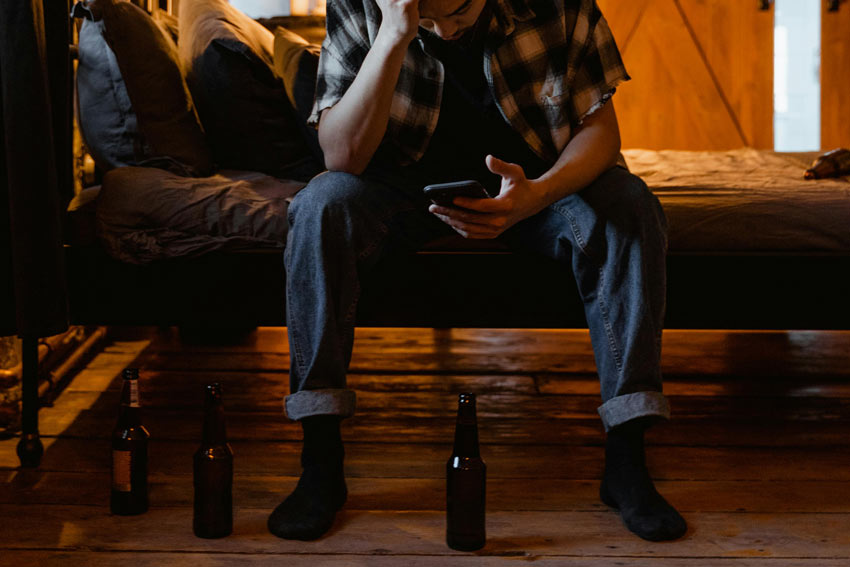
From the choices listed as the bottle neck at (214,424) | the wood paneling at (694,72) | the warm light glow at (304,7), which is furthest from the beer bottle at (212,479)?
the wood paneling at (694,72)

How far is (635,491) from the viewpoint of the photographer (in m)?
1.35

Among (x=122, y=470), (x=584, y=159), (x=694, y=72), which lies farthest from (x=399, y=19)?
(x=694, y=72)

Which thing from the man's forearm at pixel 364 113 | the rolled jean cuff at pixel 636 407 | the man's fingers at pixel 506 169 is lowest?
the rolled jean cuff at pixel 636 407

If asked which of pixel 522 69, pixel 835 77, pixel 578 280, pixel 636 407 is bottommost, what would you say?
pixel 636 407

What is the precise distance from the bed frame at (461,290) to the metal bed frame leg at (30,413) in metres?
0.14

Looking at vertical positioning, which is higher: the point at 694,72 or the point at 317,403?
the point at 694,72

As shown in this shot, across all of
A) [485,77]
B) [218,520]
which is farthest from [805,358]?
[218,520]

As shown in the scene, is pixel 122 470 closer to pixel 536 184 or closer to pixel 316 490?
pixel 316 490

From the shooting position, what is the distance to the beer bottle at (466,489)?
126 centimetres

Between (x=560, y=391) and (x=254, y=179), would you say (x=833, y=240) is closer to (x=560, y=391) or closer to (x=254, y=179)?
(x=560, y=391)

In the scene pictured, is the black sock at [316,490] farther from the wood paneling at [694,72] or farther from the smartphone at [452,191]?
the wood paneling at [694,72]

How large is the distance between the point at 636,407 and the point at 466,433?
283 mm

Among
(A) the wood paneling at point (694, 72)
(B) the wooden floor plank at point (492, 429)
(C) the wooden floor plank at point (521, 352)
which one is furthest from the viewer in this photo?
(A) the wood paneling at point (694, 72)

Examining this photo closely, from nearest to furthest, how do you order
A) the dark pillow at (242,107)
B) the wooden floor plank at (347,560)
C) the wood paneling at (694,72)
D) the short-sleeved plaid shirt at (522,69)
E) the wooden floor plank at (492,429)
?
the wooden floor plank at (347,560), the short-sleeved plaid shirt at (522,69), the wooden floor plank at (492,429), the dark pillow at (242,107), the wood paneling at (694,72)
